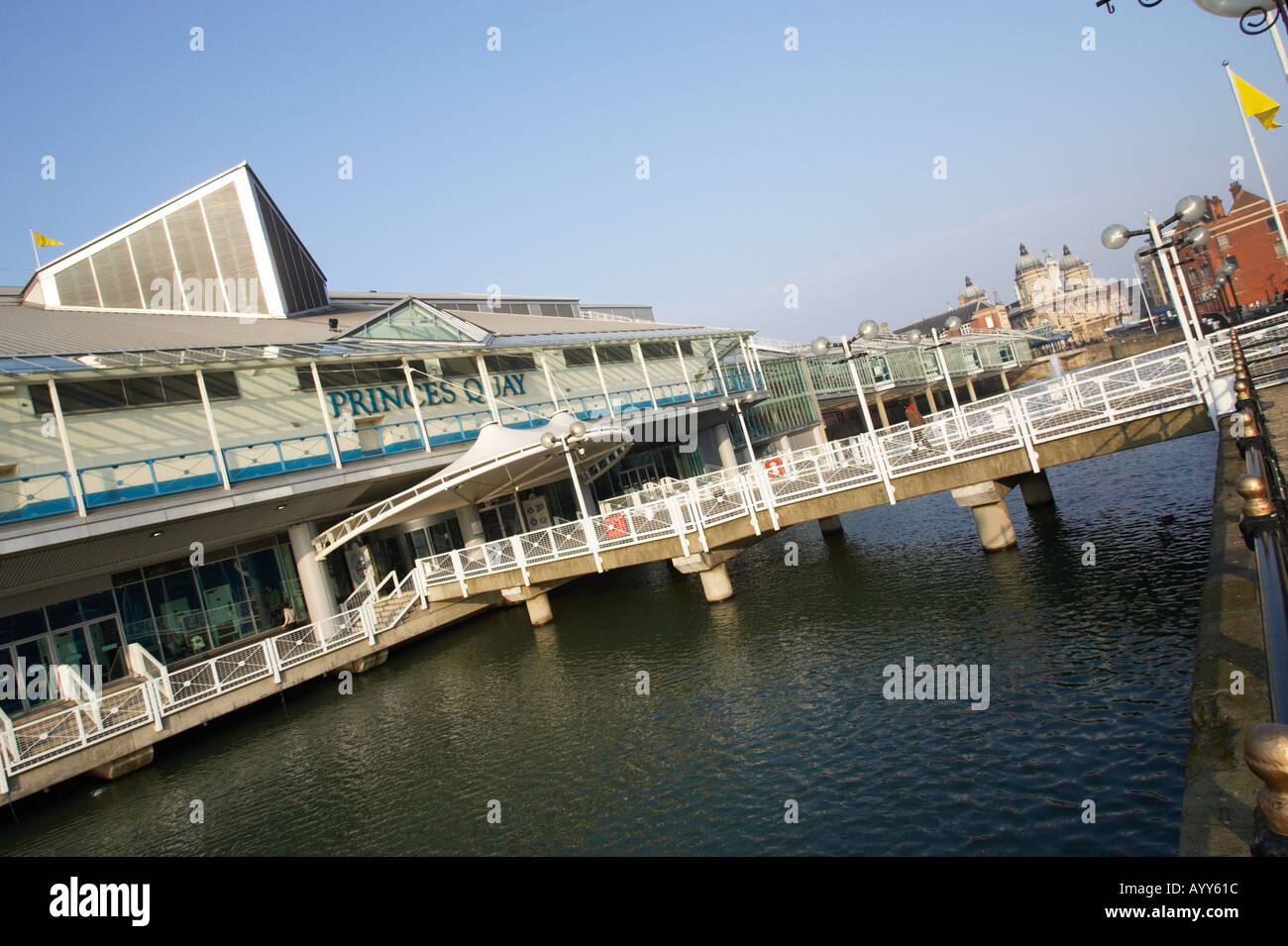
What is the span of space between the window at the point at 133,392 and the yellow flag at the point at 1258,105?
90.1ft

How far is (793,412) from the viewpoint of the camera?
166ft

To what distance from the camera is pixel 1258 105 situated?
635 inches

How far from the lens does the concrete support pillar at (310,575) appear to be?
24297 millimetres

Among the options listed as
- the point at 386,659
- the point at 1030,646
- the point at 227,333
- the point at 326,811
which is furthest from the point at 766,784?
the point at 227,333

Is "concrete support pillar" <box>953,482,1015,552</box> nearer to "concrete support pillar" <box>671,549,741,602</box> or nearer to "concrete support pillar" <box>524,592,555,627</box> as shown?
"concrete support pillar" <box>671,549,741,602</box>

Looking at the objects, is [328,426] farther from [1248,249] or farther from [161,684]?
[1248,249]

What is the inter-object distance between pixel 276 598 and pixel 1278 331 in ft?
110

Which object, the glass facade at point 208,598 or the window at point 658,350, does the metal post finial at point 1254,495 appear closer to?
the glass facade at point 208,598

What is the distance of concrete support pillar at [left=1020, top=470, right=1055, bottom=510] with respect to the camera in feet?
71.4

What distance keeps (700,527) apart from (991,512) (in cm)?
711

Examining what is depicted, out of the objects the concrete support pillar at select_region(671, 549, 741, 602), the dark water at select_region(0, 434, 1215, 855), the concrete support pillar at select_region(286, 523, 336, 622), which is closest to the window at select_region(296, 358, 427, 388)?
the concrete support pillar at select_region(286, 523, 336, 622)

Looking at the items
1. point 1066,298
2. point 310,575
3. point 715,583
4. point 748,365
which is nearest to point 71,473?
point 310,575
